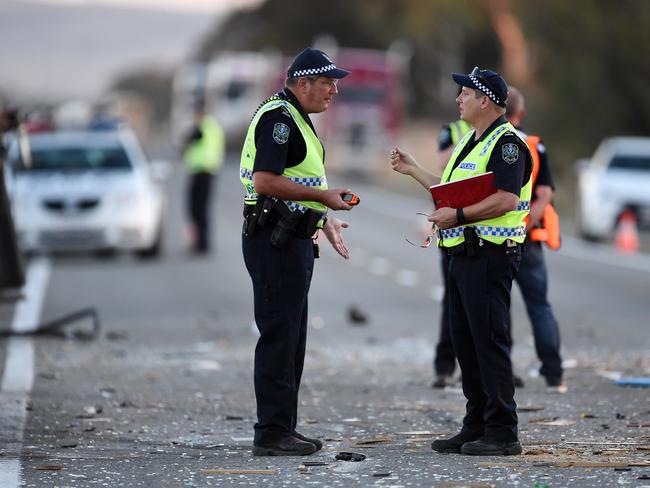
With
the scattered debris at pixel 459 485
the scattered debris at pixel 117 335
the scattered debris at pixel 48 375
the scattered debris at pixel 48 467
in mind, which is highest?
the scattered debris at pixel 117 335

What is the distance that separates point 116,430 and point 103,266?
13041 mm

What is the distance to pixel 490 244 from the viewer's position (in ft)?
25.2

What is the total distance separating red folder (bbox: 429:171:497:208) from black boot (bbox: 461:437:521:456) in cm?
110

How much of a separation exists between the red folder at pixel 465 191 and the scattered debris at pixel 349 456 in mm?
1229

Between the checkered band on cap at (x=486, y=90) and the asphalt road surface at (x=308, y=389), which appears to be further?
the checkered band on cap at (x=486, y=90)

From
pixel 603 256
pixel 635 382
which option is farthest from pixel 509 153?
pixel 603 256

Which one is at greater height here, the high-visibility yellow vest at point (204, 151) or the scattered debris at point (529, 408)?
Answer: the high-visibility yellow vest at point (204, 151)

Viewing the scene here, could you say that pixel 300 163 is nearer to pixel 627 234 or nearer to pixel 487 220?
pixel 487 220

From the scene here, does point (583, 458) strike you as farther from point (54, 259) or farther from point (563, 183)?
point (563, 183)

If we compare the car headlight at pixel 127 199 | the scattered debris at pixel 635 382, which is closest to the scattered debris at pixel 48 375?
the scattered debris at pixel 635 382

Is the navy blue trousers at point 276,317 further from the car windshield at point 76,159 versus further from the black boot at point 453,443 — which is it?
the car windshield at point 76,159

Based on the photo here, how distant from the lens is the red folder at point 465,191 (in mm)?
7613

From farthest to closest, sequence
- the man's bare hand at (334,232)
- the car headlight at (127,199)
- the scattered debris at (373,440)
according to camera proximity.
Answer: the car headlight at (127,199) → the scattered debris at (373,440) → the man's bare hand at (334,232)

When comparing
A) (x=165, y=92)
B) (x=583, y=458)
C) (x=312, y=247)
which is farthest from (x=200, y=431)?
(x=165, y=92)
